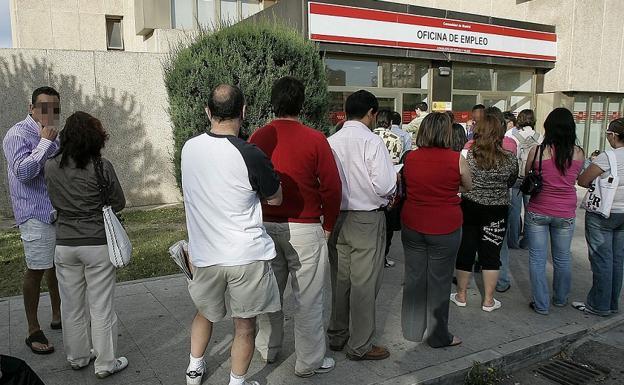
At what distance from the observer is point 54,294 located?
12.8 ft

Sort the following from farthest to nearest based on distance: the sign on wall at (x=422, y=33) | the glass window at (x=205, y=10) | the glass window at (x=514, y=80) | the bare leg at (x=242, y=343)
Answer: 1. the glass window at (x=514, y=80)
2. the glass window at (x=205, y=10)
3. the sign on wall at (x=422, y=33)
4. the bare leg at (x=242, y=343)

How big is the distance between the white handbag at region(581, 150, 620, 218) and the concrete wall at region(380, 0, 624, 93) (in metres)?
10.5

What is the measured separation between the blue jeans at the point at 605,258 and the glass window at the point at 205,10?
35.6 feet

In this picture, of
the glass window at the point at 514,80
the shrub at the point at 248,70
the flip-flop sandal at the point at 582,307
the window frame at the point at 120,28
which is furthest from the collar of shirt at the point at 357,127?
the window frame at the point at 120,28

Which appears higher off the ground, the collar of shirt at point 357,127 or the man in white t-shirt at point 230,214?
the collar of shirt at point 357,127

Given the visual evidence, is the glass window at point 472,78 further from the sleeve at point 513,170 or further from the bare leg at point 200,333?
Result: the bare leg at point 200,333

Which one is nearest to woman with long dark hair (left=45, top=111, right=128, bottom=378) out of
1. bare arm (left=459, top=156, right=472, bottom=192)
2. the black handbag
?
bare arm (left=459, top=156, right=472, bottom=192)

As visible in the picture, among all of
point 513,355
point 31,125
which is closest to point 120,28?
point 31,125

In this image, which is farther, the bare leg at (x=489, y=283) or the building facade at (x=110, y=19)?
the building facade at (x=110, y=19)

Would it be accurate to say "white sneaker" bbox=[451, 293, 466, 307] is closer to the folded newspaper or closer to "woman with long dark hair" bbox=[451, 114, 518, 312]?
"woman with long dark hair" bbox=[451, 114, 518, 312]

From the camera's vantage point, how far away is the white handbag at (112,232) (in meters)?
3.15

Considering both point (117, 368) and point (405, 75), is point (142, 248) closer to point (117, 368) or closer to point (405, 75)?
point (117, 368)

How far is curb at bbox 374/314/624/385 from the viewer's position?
11.2ft

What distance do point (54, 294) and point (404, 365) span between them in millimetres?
2751
